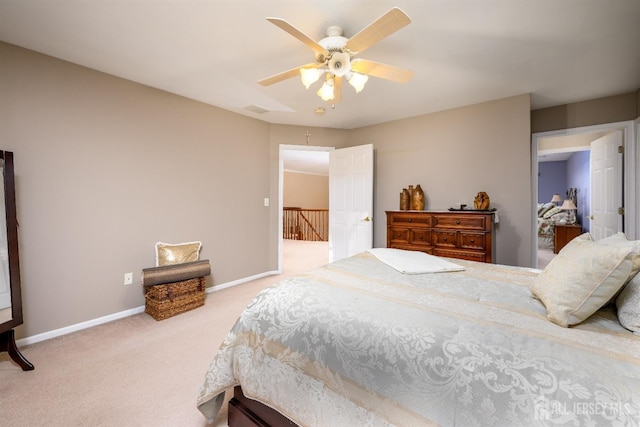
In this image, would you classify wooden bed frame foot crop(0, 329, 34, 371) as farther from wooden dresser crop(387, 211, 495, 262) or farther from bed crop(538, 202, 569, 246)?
bed crop(538, 202, 569, 246)

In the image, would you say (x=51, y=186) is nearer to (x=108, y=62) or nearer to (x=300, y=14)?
(x=108, y=62)

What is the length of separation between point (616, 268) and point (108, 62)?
363cm

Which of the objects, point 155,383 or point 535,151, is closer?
point 155,383

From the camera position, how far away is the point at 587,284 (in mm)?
990

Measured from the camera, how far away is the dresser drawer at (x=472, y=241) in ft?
9.84

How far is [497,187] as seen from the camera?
335cm

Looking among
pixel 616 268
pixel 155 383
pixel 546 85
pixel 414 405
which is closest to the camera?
pixel 414 405

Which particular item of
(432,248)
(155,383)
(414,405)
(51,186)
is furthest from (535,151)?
(51,186)

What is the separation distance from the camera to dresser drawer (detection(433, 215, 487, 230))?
3.01m

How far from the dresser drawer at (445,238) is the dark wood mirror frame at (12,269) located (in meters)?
3.77

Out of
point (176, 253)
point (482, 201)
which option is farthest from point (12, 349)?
point (482, 201)

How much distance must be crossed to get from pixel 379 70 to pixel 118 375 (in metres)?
2.80

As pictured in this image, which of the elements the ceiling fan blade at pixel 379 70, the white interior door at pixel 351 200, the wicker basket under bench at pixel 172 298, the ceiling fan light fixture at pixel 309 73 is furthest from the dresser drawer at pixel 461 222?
the wicker basket under bench at pixel 172 298

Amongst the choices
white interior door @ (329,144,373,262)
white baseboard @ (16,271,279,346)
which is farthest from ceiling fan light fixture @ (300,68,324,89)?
white baseboard @ (16,271,279,346)
